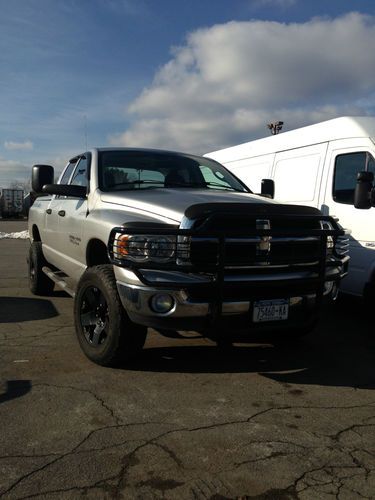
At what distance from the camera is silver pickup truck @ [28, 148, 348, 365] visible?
3.74 m

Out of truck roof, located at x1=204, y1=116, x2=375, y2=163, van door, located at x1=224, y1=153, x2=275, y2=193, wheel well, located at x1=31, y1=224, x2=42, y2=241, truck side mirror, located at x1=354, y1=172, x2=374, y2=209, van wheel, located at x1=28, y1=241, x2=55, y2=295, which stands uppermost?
truck roof, located at x1=204, y1=116, x2=375, y2=163

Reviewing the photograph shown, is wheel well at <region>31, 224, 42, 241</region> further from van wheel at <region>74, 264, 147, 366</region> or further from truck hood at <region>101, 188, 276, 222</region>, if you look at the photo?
van wheel at <region>74, 264, 147, 366</region>

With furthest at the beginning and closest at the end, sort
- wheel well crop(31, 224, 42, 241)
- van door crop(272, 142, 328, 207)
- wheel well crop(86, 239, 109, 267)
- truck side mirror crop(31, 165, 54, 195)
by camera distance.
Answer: wheel well crop(31, 224, 42, 241)
van door crop(272, 142, 328, 207)
truck side mirror crop(31, 165, 54, 195)
wheel well crop(86, 239, 109, 267)

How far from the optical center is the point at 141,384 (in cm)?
400

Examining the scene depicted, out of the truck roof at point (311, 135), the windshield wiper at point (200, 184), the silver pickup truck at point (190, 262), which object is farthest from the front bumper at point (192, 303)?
the truck roof at point (311, 135)

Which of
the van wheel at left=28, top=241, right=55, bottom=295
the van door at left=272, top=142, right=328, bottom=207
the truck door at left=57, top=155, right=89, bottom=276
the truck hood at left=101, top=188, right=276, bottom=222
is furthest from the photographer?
the van wheel at left=28, top=241, right=55, bottom=295

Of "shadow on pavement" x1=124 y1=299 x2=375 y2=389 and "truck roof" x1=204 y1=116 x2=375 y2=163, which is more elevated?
"truck roof" x1=204 y1=116 x2=375 y2=163

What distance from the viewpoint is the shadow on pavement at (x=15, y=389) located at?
371 cm

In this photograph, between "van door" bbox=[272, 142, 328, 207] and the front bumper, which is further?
"van door" bbox=[272, 142, 328, 207]

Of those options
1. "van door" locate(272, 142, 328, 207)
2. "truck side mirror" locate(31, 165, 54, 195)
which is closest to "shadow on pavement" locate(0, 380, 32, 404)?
"truck side mirror" locate(31, 165, 54, 195)

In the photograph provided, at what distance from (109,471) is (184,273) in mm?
1503

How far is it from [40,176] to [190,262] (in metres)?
2.92

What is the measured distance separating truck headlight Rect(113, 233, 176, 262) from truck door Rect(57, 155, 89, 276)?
1.33m

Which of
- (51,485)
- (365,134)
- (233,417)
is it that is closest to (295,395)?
(233,417)
